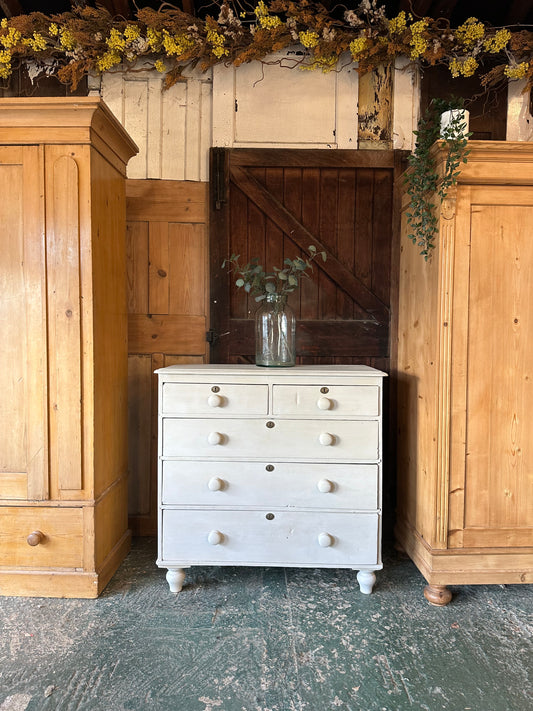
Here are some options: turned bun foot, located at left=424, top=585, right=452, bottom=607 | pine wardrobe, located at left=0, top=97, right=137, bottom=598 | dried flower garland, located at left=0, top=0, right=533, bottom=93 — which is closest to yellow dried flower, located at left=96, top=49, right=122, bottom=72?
dried flower garland, located at left=0, top=0, right=533, bottom=93

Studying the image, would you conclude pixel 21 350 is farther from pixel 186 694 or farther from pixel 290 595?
pixel 290 595

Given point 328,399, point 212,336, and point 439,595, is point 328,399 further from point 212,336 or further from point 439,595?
point 439,595

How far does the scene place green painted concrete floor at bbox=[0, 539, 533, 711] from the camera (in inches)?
58.1

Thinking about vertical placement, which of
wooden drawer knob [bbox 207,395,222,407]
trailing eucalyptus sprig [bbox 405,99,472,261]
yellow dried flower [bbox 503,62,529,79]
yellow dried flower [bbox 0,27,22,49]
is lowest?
wooden drawer knob [bbox 207,395,222,407]

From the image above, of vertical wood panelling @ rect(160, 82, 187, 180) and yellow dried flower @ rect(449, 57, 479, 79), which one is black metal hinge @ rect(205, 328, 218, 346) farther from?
yellow dried flower @ rect(449, 57, 479, 79)

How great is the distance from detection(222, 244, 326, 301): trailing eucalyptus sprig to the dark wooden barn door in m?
0.06

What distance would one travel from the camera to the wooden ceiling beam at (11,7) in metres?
2.32

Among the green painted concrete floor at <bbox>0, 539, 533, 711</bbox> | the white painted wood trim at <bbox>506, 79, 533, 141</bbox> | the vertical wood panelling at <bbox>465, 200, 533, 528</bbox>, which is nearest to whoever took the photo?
the green painted concrete floor at <bbox>0, 539, 533, 711</bbox>

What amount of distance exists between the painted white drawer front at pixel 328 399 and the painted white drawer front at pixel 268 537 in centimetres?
46

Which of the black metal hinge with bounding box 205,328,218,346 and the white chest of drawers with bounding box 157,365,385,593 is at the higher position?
the black metal hinge with bounding box 205,328,218,346

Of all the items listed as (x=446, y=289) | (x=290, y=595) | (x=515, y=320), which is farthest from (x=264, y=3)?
(x=290, y=595)

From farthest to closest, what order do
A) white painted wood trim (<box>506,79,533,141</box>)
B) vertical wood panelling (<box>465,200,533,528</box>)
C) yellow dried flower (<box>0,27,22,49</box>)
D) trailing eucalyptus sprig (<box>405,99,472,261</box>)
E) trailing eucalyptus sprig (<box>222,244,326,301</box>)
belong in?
white painted wood trim (<box>506,79,533,141</box>) → yellow dried flower (<box>0,27,22,49</box>) → trailing eucalyptus sprig (<box>222,244,326,301</box>) → vertical wood panelling (<box>465,200,533,528</box>) → trailing eucalyptus sprig (<box>405,99,472,261</box>)

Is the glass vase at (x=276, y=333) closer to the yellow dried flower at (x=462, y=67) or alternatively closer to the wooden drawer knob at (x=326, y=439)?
the wooden drawer knob at (x=326, y=439)

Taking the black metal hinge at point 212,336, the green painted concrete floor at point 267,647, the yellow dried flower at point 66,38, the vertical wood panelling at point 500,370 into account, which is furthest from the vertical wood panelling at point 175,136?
the green painted concrete floor at point 267,647
